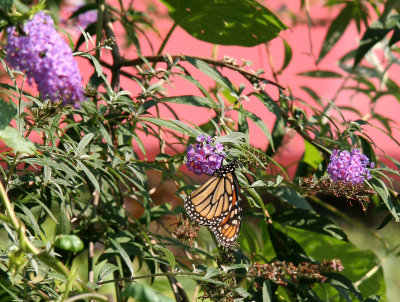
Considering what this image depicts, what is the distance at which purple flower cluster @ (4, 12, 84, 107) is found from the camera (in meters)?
0.84

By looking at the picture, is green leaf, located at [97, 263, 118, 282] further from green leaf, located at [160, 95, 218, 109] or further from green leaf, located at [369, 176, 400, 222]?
green leaf, located at [369, 176, 400, 222]

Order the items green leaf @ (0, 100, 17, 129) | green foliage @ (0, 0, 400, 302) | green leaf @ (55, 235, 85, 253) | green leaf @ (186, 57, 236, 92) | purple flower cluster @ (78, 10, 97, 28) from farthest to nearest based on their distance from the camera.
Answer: purple flower cluster @ (78, 10, 97, 28)
green leaf @ (186, 57, 236, 92)
green foliage @ (0, 0, 400, 302)
green leaf @ (55, 235, 85, 253)
green leaf @ (0, 100, 17, 129)

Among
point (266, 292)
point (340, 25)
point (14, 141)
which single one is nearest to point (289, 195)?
point (266, 292)

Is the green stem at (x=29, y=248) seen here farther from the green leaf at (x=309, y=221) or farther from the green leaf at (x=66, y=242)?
the green leaf at (x=309, y=221)

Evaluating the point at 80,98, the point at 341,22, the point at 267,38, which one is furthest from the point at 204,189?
the point at 341,22

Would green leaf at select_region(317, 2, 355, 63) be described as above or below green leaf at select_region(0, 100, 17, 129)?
above

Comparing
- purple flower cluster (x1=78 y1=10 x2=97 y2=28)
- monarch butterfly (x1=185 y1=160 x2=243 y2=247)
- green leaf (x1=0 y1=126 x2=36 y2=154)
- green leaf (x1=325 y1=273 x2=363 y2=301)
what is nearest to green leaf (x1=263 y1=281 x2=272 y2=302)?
monarch butterfly (x1=185 y1=160 x2=243 y2=247)

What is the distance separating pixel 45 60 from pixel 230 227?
27.2 inches

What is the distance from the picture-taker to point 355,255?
2023mm

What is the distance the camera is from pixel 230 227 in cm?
138

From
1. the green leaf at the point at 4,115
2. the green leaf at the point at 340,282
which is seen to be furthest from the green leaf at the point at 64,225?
the green leaf at the point at 340,282

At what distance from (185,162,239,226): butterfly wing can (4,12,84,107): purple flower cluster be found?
0.50 metres

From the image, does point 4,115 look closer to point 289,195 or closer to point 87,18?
point 289,195

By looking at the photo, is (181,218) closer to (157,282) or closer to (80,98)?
(80,98)
